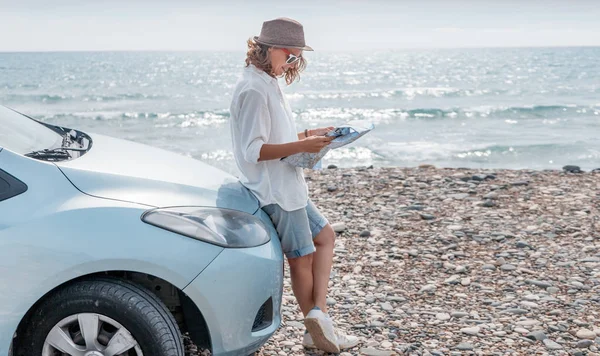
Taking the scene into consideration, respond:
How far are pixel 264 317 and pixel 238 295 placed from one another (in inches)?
13.5

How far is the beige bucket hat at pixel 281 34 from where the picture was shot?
3.88 metres

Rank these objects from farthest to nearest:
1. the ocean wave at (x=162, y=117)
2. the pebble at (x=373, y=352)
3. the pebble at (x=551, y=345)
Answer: the ocean wave at (x=162, y=117) → the pebble at (x=551, y=345) → the pebble at (x=373, y=352)

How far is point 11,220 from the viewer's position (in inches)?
119

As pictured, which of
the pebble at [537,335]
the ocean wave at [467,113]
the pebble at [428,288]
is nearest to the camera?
the pebble at [537,335]

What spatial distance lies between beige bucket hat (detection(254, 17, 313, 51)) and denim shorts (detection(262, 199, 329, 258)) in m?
0.88

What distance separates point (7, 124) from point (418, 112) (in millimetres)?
30736

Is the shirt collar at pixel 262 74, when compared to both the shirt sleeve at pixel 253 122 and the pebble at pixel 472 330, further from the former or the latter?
the pebble at pixel 472 330

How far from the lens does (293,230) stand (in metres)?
4.04

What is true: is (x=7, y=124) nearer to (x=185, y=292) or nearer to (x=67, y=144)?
(x=67, y=144)

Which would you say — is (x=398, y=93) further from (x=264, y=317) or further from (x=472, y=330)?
(x=264, y=317)

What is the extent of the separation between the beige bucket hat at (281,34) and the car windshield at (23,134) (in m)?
1.24

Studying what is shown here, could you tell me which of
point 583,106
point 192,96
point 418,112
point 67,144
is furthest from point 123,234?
point 192,96

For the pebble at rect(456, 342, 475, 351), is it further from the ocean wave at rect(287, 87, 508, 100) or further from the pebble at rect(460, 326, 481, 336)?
the ocean wave at rect(287, 87, 508, 100)

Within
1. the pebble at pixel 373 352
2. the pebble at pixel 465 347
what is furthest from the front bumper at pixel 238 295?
the pebble at pixel 465 347
